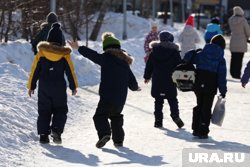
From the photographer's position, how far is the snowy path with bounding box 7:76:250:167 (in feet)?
25.1

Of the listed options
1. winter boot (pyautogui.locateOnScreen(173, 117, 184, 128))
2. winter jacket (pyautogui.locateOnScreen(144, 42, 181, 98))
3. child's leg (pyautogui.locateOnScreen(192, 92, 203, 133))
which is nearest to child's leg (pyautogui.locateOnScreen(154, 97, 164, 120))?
winter jacket (pyautogui.locateOnScreen(144, 42, 181, 98))

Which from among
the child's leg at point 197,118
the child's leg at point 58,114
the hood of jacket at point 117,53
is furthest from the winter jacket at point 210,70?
the child's leg at point 58,114

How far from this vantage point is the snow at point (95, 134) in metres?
7.69

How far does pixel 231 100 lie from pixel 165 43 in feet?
12.5

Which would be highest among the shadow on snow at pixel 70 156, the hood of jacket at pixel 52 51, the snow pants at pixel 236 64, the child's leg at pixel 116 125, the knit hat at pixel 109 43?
the knit hat at pixel 109 43

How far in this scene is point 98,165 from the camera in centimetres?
739

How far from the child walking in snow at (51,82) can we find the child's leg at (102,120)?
0.45 m

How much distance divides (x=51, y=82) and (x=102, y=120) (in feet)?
2.68

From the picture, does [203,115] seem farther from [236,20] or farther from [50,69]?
[236,20]

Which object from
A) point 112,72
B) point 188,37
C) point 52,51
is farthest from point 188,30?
point 52,51

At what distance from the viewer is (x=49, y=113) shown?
8633 millimetres

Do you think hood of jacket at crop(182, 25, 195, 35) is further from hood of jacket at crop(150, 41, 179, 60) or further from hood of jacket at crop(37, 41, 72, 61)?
hood of jacket at crop(37, 41, 72, 61)

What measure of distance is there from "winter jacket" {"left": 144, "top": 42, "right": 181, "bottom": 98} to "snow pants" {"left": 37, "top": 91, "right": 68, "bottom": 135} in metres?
1.82

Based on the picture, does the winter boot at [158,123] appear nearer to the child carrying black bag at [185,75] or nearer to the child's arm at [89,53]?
the child carrying black bag at [185,75]
